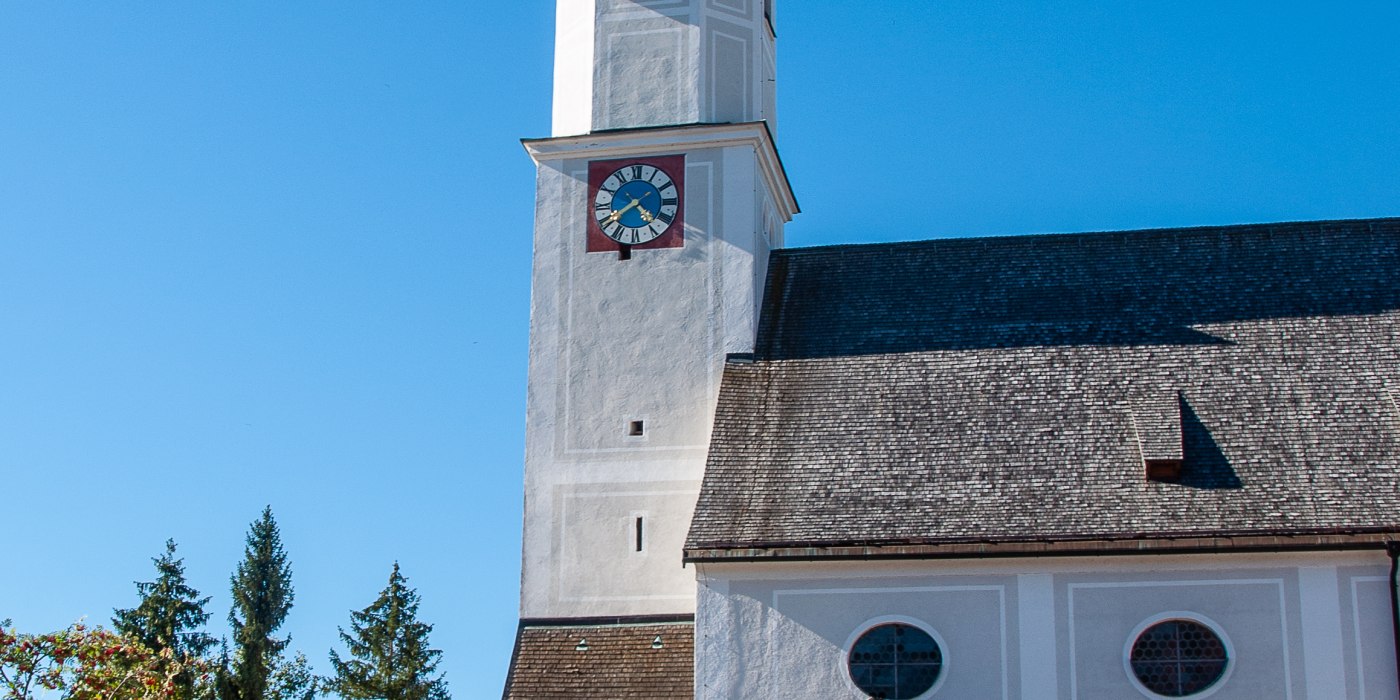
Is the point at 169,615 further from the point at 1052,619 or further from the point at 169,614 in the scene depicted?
the point at 1052,619

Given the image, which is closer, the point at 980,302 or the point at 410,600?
the point at 980,302

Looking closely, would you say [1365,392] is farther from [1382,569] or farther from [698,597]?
[698,597]

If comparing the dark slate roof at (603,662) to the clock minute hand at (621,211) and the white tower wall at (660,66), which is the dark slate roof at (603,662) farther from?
the white tower wall at (660,66)

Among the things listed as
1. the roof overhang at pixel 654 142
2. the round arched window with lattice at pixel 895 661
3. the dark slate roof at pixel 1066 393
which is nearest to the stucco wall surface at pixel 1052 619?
the round arched window with lattice at pixel 895 661

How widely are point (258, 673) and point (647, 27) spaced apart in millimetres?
15637

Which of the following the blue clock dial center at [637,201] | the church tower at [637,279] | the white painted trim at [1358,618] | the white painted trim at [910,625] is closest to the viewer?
the white painted trim at [1358,618]

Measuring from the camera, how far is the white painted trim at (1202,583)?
2503 centimetres

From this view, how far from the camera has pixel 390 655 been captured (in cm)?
4200

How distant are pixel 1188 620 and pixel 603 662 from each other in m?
8.48

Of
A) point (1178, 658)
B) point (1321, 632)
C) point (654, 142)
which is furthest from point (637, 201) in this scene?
point (1321, 632)

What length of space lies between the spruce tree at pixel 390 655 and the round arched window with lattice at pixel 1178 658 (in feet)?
66.7

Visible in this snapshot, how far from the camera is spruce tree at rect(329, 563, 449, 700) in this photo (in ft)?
135

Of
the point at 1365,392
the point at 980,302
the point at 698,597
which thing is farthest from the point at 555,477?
the point at 1365,392

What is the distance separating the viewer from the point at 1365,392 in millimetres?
27547
